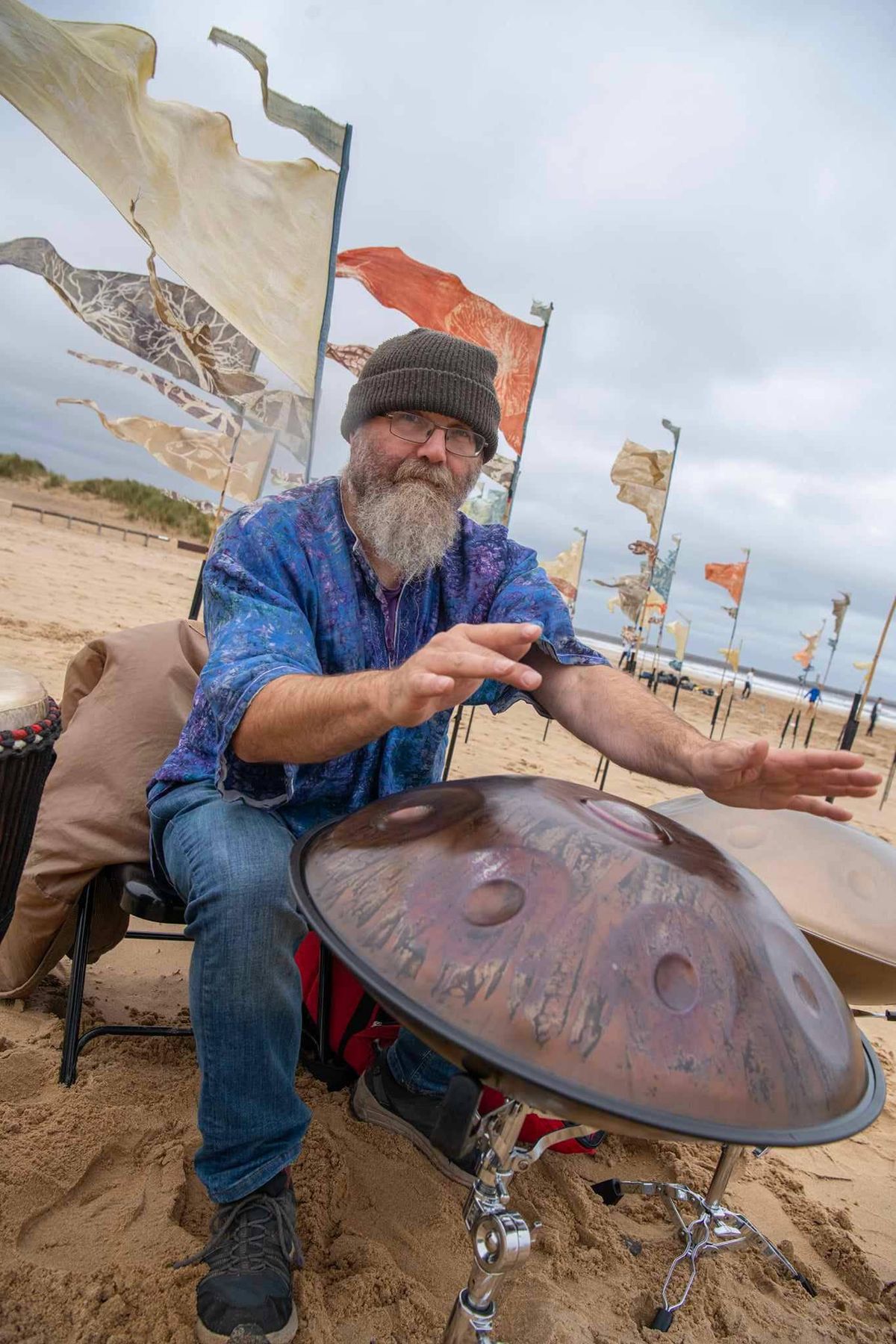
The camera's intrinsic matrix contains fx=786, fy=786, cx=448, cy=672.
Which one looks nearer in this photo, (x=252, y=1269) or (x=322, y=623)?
(x=252, y=1269)

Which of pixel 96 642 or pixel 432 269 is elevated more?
pixel 432 269

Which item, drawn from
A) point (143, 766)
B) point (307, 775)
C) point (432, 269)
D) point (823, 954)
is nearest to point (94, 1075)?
point (143, 766)

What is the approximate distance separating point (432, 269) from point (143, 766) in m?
4.69

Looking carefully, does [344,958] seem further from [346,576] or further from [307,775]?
[346,576]

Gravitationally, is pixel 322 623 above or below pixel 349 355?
below

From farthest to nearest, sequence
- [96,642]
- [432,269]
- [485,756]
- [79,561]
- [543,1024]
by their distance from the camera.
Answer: [79,561] < [485,756] < [432,269] < [96,642] < [543,1024]

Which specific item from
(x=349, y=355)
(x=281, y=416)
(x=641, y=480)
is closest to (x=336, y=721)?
(x=281, y=416)

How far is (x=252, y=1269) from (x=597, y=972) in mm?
903

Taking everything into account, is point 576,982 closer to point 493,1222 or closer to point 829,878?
point 493,1222

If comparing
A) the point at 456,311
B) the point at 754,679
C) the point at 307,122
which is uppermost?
the point at 307,122

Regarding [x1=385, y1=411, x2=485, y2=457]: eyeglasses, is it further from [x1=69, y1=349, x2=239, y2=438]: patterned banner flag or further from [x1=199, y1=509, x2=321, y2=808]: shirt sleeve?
[x1=69, y1=349, x2=239, y2=438]: patterned banner flag

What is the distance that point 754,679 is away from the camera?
54.6 m

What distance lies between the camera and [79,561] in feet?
45.2

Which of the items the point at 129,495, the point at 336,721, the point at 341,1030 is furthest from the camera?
the point at 129,495
